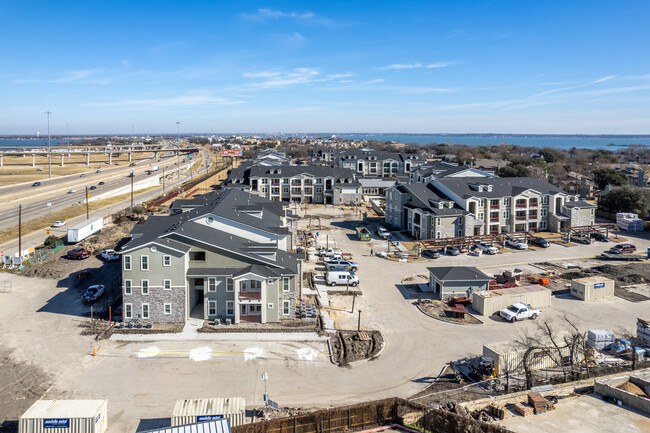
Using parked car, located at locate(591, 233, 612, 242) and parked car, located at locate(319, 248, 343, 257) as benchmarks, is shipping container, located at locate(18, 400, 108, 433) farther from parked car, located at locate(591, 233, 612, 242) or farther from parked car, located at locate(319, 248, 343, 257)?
parked car, located at locate(591, 233, 612, 242)

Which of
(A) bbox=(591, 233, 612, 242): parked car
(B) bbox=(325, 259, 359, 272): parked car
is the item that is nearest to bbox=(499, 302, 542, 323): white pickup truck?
(B) bbox=(325, 259, 359, 272): parked car

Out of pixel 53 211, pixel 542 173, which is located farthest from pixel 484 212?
pixel 53 211

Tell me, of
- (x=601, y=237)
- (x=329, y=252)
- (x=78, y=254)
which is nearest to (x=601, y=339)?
(x=329, y=252)

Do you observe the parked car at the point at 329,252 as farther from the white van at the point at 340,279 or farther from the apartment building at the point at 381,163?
the apartment building at the point at 381,163

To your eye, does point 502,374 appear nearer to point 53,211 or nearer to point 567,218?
point 567,218

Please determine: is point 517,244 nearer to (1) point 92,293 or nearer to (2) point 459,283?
(2) point 459,283

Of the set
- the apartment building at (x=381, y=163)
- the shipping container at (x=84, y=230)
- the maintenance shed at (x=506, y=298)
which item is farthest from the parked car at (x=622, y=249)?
the apartment building at (x=381, y=163)
